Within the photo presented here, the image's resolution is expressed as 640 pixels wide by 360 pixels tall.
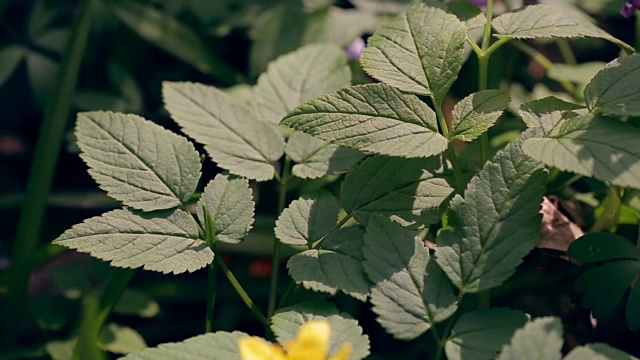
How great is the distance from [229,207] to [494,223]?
13.9 inches

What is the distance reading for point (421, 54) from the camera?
3.26ft

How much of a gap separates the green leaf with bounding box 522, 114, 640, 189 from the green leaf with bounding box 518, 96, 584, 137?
0.11ft

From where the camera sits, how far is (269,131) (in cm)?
113

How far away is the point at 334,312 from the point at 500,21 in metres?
0.49

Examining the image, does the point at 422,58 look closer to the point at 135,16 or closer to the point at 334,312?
the point at 334,312

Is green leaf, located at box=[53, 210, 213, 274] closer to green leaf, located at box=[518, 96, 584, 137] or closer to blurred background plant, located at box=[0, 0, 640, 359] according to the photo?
blurred background plant, located at box=[0, 0, 640, 359]

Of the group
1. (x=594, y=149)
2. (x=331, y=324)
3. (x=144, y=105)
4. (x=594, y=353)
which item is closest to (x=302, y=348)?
(x=331, y=324)

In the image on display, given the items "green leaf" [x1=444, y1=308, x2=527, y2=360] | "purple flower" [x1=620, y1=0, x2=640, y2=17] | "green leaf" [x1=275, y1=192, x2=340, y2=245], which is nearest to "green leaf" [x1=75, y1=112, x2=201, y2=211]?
"green leaf" [x1=275, y1=192, x2=340, y2=245]

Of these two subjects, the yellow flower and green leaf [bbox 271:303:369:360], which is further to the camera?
green leaf [bbox 271:303:369:360]

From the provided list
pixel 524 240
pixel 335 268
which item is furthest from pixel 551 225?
pixel 335 268

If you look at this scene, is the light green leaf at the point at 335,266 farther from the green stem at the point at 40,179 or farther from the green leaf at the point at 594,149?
the green stem at the point at 40,179

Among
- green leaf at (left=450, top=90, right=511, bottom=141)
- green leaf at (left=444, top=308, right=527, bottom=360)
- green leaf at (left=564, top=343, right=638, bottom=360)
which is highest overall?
green leaf at (left=450, top=90, right=511, bottom=141)

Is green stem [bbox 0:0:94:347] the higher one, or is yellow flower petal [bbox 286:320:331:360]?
green stem [bbox 0:0:94:347]

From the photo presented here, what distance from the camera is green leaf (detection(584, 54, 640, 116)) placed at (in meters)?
0.89
